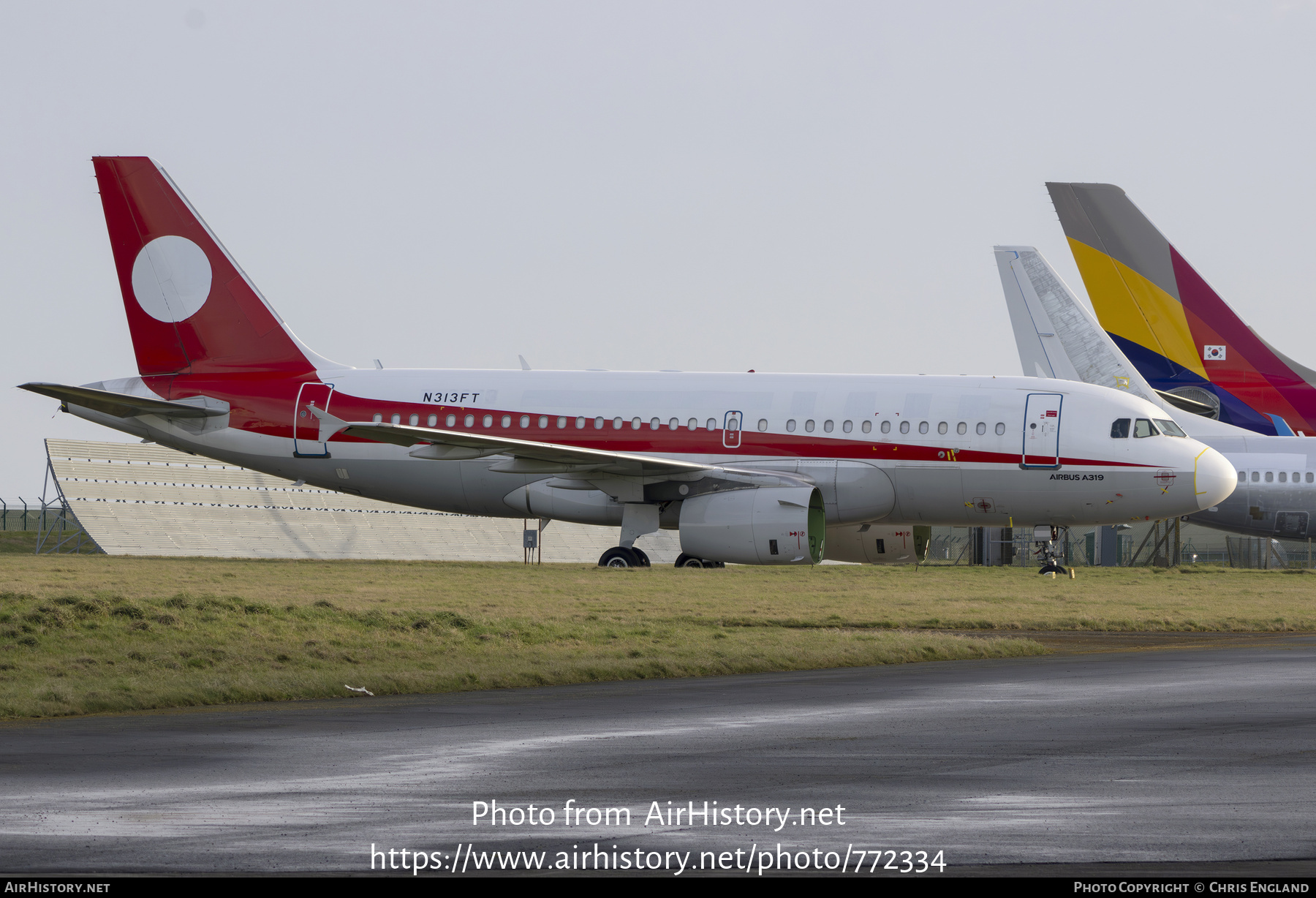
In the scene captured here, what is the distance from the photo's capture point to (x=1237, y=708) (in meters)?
11.7

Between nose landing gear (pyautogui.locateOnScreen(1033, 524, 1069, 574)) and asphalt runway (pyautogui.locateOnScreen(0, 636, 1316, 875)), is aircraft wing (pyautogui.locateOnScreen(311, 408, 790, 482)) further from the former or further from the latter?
asphalt runway (pyautogui.locateOnScreen(0, 636, 1316, 875))

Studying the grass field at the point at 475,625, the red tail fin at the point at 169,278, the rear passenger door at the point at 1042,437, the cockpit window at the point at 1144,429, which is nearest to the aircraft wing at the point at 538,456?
the grass field at the point at 475,625

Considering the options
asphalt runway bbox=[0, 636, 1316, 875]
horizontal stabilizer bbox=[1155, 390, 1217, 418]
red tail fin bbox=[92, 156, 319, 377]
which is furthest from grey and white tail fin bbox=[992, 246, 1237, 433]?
asphalt runway bbox=[0, 636, 1316, 875]

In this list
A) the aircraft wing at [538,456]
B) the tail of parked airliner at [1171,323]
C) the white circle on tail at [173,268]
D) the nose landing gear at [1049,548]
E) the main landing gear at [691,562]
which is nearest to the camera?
the aircraft wing at [538,456]

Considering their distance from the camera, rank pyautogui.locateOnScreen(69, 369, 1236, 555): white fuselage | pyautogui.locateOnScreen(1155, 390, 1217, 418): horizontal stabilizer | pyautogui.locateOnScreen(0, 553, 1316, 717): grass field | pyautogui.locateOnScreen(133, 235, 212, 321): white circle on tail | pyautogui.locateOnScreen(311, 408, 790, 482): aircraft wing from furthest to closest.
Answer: pyautogui.locateOnScreen(1155, 390, 1217, 418): horizontal stabilizer < pyautogui.locateOnScreen(133, 235, 212, 321): white circle on tail < pyautogui.locateOnScreen(69, 369, 1236, 555): white fuselage < pyautogui.locateOnScreen(311, 408, 790, 482): aircraft wing < pyautogui.locateOnScreen(0, 553, 1316, 717): grass field

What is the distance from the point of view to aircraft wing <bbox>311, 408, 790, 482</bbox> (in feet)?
96.3

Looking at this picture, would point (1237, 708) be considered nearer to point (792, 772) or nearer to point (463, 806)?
point (792, 772)

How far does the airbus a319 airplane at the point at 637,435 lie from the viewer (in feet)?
101

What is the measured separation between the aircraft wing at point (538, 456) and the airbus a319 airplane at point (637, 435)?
2.2 inches

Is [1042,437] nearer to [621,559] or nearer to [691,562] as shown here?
[691,562]

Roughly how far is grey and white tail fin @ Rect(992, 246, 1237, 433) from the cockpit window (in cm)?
1052

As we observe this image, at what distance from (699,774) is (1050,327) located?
3796cm

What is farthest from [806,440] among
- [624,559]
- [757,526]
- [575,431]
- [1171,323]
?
[1171,323]

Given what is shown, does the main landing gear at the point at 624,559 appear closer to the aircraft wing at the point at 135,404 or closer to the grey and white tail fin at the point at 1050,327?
the aircraft wing at the point at 135,404
